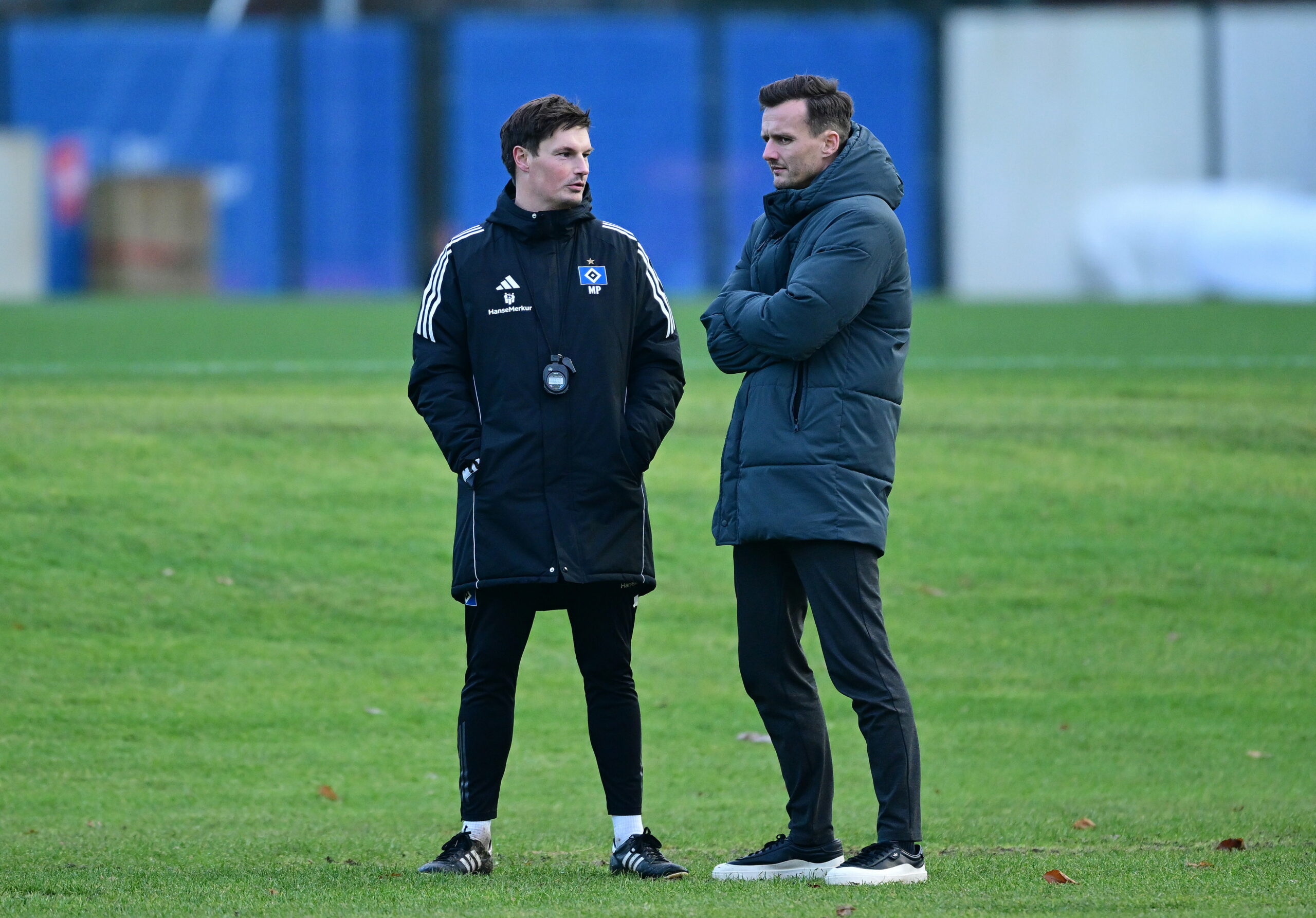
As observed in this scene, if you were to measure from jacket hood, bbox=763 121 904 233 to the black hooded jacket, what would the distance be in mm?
450

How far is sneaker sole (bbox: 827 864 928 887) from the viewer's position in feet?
14.2

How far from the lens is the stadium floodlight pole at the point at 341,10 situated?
96.3 ft

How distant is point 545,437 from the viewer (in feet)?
15.1

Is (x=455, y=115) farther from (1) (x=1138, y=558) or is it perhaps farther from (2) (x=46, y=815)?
(2) (x=46, y=815)

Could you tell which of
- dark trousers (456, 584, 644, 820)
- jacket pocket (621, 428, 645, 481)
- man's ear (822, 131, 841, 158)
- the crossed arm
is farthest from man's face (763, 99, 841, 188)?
dark trousers (456, 584, 644, 820)

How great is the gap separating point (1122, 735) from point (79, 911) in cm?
411

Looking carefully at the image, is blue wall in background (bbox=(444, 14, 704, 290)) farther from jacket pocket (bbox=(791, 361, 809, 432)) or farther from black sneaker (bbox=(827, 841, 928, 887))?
black sneaker (bbox=(827, 841, 928, 887))

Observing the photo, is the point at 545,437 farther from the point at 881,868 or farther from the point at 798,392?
the point at 881,868

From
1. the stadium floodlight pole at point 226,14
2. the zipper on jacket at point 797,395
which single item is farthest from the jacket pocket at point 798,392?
the stadium floodlight pole at point 226,14

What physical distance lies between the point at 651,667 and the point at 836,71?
72.8ft

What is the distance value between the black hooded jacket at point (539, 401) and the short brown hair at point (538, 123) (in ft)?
0.47

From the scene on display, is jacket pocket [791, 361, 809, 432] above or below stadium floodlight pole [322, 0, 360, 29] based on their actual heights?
below

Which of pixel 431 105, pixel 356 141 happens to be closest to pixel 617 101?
pixel 431 105

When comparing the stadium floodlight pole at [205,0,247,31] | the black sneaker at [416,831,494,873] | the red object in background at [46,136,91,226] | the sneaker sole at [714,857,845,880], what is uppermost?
the stadium floodlight pole at [205,0,247,31]
